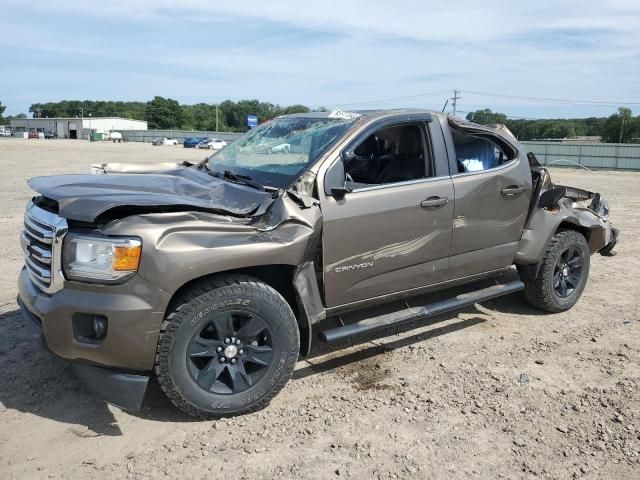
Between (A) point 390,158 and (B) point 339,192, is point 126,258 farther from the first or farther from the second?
(A) point 390,158

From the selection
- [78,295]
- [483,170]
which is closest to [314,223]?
[78,295]

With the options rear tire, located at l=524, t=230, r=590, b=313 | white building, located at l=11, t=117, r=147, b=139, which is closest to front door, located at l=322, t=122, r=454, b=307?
rear tire, located at l=524, t=230, r=590, b=313

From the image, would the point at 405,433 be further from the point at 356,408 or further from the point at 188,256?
the point at 188,256

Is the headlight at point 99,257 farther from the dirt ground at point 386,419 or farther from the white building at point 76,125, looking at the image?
the white building at point 76,125

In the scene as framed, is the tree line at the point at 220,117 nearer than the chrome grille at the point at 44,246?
No

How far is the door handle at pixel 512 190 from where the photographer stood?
4.73 metres

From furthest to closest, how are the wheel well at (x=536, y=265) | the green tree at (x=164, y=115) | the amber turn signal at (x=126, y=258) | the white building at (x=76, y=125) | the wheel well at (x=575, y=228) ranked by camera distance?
the green tree at (x=164, y=115), the white building at (x=76, y=125), the wheel well at (x=575, y=228), the wheel well at (x=536, y=265), the amber turn signal at (x=126, y=258)

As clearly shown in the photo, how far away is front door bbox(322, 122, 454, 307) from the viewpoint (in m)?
3.79

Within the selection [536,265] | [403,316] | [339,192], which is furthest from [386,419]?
[536,265]

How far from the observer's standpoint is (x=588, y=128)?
8031 cm

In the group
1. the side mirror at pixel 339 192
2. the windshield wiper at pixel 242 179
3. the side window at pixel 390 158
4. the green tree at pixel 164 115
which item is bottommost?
the side mirror at pixel 339 192

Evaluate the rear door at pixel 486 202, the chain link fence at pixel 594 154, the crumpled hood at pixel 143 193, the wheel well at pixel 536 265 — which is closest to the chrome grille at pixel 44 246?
the crumpled hood at pixel 143 193

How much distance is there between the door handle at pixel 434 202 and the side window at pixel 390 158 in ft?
0.75

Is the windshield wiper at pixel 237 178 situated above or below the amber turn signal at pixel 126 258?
above
